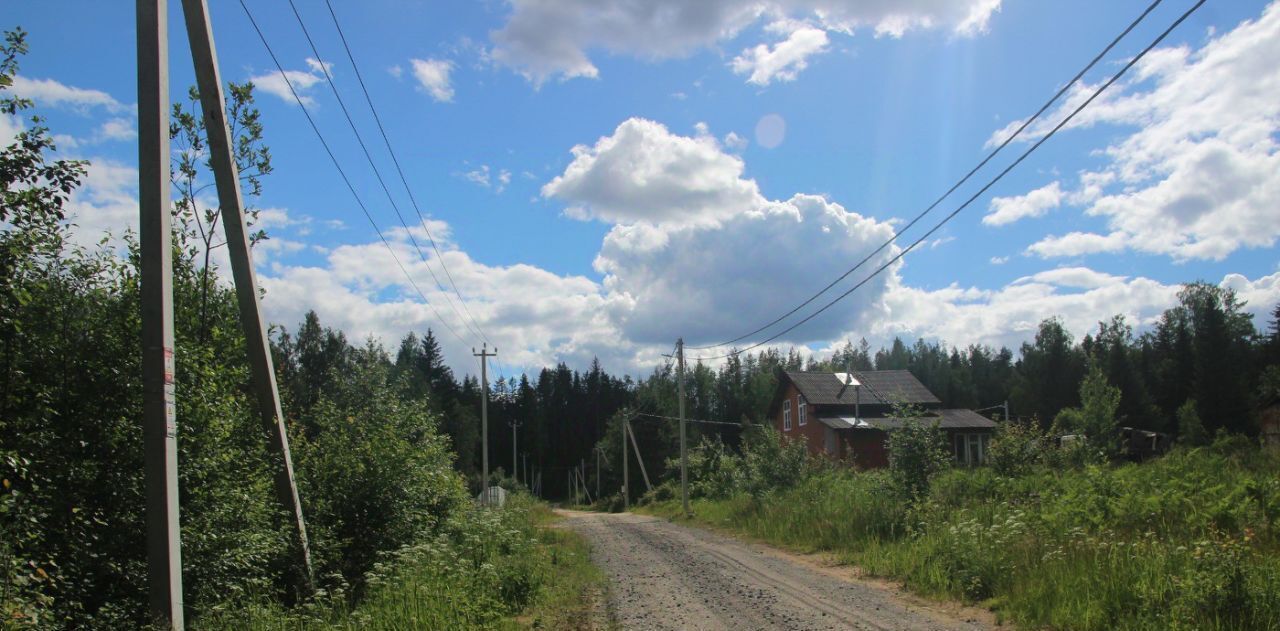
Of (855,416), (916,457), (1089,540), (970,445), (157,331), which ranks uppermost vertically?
(157,331)

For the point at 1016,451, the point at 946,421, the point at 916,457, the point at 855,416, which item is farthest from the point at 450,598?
the point at 946,421

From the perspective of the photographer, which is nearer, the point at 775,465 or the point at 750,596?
the point at 750,596

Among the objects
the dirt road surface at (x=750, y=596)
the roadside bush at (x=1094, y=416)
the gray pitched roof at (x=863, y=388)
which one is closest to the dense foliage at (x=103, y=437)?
the dirt road surface at (x=750, y=596)

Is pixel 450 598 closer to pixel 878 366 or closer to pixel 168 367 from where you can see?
pixel 168 367

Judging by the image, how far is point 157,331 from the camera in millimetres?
6012

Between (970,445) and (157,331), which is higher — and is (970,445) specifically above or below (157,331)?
below

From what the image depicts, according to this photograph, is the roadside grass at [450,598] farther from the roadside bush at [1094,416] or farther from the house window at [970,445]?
the house window at [970,445]

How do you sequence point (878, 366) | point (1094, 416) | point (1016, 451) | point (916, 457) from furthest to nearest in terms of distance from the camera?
point (878, 366), point (1094, 416), point (1016, 451), point (916, 457)

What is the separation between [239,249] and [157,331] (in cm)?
241

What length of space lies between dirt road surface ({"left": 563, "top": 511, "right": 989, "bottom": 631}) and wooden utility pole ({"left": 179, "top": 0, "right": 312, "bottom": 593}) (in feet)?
13.6

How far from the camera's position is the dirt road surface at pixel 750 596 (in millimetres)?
9055

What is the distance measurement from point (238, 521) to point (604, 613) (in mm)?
4412

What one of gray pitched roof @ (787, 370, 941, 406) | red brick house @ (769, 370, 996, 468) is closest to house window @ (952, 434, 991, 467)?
red brick house @ (769, 370, 996, 468)

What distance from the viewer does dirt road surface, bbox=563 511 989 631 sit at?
9.05 meters
